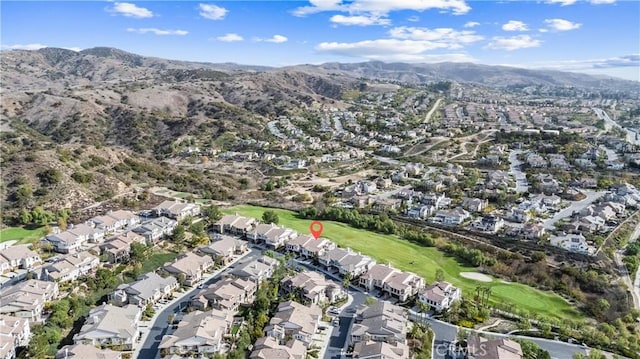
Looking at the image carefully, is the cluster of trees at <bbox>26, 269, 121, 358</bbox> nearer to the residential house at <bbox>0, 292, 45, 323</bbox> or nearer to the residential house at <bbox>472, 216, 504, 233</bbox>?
the residential house at <bbox>0, 292, 45, 323</bbox>

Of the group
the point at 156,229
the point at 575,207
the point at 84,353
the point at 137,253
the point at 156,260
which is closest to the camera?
the point at 84,353

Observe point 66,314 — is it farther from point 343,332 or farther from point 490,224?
point 490,224

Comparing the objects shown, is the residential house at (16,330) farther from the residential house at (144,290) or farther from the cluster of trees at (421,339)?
the cluster of trees at (421,339)

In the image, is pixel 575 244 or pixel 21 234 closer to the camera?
pixel 21 234

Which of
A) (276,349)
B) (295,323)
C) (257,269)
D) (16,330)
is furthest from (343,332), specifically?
(16,330)

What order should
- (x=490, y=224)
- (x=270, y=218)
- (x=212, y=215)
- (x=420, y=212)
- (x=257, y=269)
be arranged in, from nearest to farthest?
(x=257, y=269) → (x=212, y=215) → (x=270, y=218) → (x=490, y=224) → (x=420, y=212)

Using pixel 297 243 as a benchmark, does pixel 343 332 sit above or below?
below

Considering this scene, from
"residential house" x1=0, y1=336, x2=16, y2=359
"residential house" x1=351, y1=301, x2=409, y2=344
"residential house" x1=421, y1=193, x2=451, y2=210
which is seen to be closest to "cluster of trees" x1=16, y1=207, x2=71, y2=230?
"residential house" x1=0, y1=336, x2=16, y2=359

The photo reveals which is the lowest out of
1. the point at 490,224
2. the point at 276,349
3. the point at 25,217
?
the point at 490,224

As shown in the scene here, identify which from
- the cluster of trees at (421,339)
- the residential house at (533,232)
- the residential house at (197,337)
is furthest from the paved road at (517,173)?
the residential house at (197,337)
